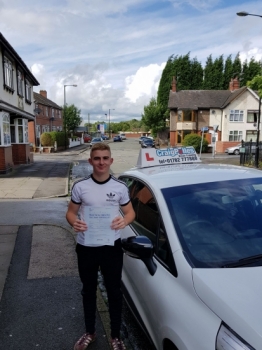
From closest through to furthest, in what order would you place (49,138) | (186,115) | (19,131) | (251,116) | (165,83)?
(19,131) → (49,138) → (251,116) → (186,115) → (165,83)

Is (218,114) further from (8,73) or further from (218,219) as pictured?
(218,219)

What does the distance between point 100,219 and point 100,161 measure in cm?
45

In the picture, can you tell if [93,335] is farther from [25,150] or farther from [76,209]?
[25,150]

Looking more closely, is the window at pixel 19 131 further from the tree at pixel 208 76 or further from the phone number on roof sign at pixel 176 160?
the tree at pixel 208 76

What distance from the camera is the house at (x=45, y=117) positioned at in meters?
42.3

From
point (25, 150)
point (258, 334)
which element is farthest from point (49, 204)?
point (25, 150)

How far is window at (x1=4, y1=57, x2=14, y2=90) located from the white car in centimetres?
1567

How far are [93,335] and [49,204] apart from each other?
22.2 feet

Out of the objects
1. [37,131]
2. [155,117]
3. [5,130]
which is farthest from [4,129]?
[155,117]

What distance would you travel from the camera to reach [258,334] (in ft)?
4.83

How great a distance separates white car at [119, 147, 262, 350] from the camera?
65.2 inches

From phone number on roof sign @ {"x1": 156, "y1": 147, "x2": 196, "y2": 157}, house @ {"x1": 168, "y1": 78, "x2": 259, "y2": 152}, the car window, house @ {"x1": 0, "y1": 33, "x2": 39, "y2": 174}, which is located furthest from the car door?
house @ {"x1": 168, "y1": 78, "x2": 259, "y2": 152}

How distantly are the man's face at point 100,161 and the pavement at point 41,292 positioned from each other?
1631mm

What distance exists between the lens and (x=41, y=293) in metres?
3.88
